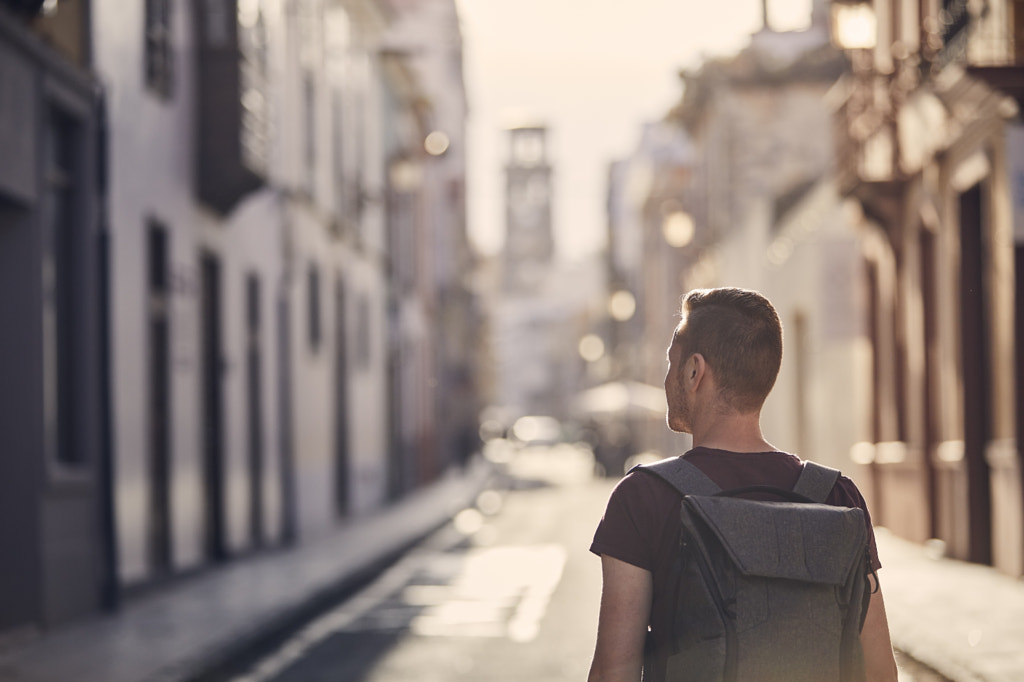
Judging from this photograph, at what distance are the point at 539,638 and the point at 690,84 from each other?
3254cm

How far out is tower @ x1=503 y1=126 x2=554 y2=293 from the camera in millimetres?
131125

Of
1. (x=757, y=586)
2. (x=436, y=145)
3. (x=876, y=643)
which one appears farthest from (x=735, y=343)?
(x=436, y=145)

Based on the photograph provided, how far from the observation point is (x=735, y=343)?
3311mm

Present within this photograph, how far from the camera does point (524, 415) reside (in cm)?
16138

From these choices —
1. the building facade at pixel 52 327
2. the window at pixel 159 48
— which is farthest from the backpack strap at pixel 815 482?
the window at pixel 159 48

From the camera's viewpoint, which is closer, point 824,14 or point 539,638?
point 539,638

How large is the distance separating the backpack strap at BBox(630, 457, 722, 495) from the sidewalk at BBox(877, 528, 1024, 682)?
226 inches

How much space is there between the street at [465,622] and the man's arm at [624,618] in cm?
633

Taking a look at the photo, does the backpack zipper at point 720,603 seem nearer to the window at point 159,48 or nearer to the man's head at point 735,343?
the man's head at point 735,343

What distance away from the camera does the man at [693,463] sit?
3273 millimetres

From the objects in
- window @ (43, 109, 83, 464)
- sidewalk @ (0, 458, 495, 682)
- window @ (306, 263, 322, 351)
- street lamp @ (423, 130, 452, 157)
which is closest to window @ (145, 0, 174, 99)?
window @ (43, 109, 83, 464)

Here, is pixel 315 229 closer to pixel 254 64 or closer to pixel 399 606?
pixel 254 64

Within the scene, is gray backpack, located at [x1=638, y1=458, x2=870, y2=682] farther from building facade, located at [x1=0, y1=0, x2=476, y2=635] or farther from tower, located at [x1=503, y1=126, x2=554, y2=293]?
tower, located at [x1=503, y1=126, x2=554, y2=293]

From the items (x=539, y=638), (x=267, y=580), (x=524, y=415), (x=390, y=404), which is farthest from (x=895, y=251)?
(x=524, y=415)
